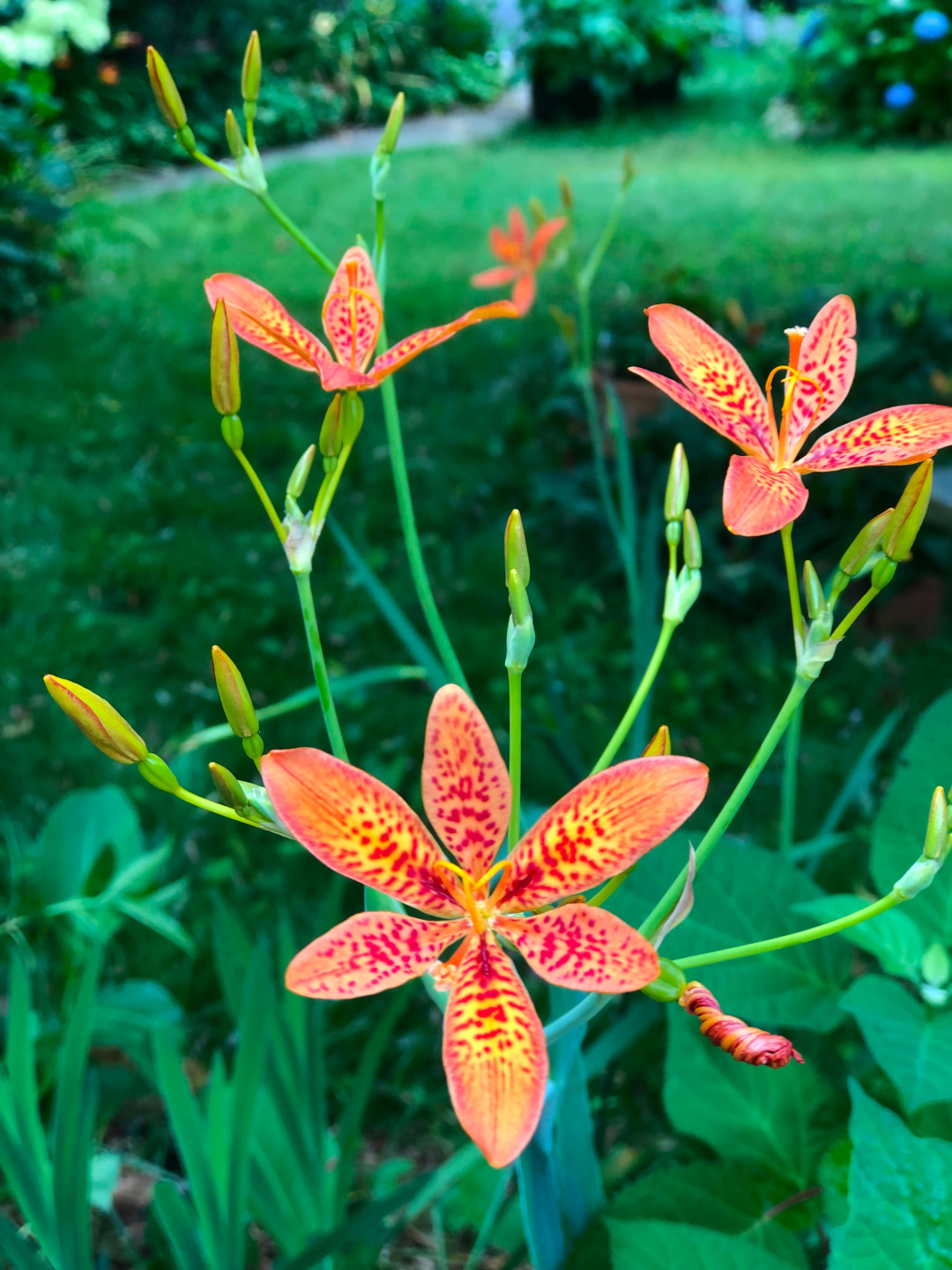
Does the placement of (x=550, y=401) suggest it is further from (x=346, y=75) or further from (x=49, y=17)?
(x=346, y=75)

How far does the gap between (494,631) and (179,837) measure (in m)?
0.93

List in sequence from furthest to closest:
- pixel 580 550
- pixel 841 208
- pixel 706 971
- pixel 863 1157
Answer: pixel 841 208 → pixel 580 550 → pixel 706 971 → pixel 863 1157

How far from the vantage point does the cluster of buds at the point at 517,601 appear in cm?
55

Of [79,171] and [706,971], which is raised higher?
[79,171]

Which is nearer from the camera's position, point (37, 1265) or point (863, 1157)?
point (863, 1157)

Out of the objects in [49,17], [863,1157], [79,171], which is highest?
[49,17]

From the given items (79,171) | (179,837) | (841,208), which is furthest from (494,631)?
(79,171)

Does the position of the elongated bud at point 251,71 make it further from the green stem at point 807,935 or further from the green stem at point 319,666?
the green stem at point 807,935

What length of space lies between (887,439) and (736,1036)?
0.33 m

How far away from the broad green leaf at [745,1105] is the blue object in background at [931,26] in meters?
7.94

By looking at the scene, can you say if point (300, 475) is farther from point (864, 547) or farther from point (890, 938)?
point (890, 938)

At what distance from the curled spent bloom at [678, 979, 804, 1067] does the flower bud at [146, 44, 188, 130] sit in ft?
2.06

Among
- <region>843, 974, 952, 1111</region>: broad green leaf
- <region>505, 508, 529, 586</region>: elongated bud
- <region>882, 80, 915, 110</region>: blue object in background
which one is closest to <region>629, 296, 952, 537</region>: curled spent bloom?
<region>505, 508, 529, 586</region>: elongated bud

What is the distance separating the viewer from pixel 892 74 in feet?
24.4
